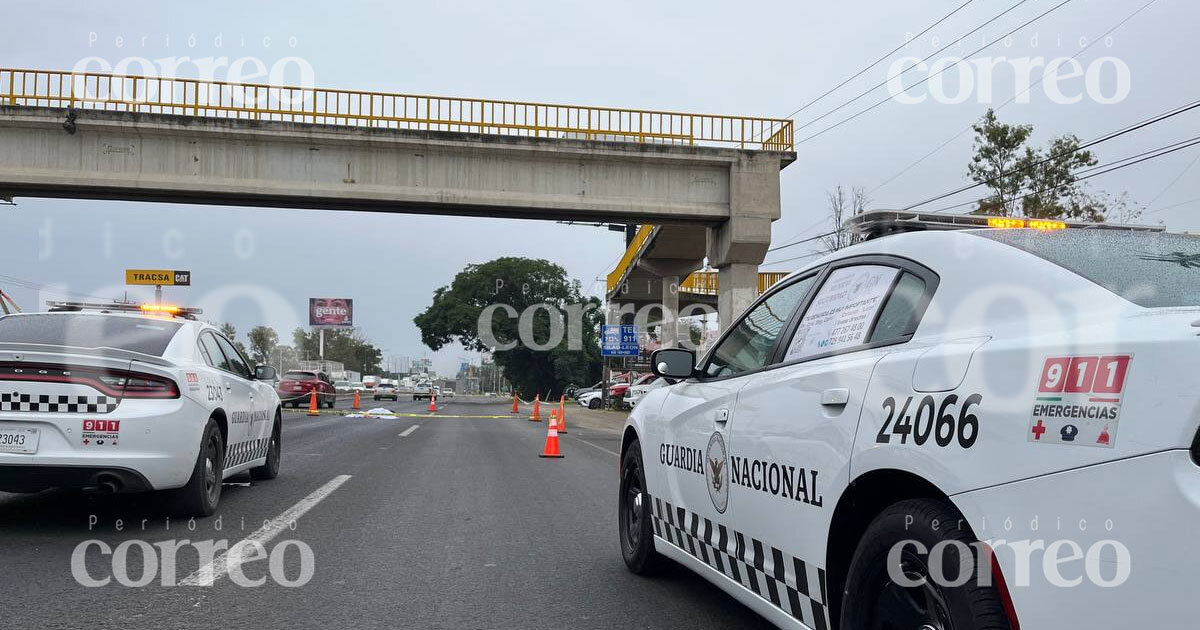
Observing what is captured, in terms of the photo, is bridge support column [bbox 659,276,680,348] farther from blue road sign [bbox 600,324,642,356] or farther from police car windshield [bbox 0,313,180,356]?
police car windshield [bbox 0,313,180,356]

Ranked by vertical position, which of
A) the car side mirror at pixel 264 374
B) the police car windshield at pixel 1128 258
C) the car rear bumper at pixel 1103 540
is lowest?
the car rear bumper at pixel 1103 540

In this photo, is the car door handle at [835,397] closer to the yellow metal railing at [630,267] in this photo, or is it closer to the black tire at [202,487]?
the black tire at [202,487]

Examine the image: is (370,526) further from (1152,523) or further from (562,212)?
(562,212)

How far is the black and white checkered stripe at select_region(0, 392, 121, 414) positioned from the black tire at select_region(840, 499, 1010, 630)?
212 inches

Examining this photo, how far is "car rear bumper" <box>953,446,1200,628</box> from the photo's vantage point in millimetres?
1888

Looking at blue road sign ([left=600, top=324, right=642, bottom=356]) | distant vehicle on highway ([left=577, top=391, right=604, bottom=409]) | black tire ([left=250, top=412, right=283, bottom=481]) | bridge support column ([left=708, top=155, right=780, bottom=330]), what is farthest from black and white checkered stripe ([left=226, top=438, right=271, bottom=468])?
distant vehicle on highway ([left=577, top=391, right=604, bottom=409])

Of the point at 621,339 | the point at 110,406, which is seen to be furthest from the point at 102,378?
the point at 621,339

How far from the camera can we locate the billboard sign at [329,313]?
3922 inches

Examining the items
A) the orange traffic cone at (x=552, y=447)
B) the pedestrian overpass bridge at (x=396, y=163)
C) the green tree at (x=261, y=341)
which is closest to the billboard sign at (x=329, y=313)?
the green tree at (x=261, y=341)

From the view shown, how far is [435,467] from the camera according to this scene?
1199 cm

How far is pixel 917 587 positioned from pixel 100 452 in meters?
5.59

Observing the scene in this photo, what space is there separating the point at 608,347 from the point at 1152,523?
120ft

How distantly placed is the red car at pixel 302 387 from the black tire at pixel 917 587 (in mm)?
34024

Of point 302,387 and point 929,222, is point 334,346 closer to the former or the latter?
point 302,387
